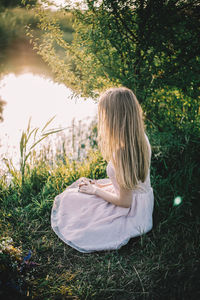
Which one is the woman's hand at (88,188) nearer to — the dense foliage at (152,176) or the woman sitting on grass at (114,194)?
the woman sitting on grass at (114,194)

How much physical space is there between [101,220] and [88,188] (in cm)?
31

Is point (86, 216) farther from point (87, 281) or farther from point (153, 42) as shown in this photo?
point (153, 42)

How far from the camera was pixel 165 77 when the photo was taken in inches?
96.5

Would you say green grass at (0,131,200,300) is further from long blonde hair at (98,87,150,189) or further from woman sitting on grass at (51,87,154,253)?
long blonde hair at (98,87,150,189)

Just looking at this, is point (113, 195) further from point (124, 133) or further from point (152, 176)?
point (152, 176)

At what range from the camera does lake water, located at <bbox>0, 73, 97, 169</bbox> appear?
4672 mm

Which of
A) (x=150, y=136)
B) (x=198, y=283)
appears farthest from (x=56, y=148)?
(x=198, y=283)

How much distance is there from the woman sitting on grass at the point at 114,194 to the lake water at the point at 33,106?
2019 mm

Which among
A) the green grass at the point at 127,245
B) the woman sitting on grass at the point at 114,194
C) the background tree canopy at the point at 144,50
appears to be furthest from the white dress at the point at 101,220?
the background tree canopy at the point at 144,50

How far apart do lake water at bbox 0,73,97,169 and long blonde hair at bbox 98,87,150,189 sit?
2.47 m

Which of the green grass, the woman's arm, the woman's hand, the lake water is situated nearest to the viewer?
the green grass

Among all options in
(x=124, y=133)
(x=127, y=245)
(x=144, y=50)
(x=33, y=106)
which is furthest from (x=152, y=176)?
(x=33, y=106)

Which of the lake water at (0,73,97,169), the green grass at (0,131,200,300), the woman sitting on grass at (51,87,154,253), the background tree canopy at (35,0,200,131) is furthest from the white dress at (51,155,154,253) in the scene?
the lake water at (0,73,97,169)

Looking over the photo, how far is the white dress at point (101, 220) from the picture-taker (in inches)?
77.7
